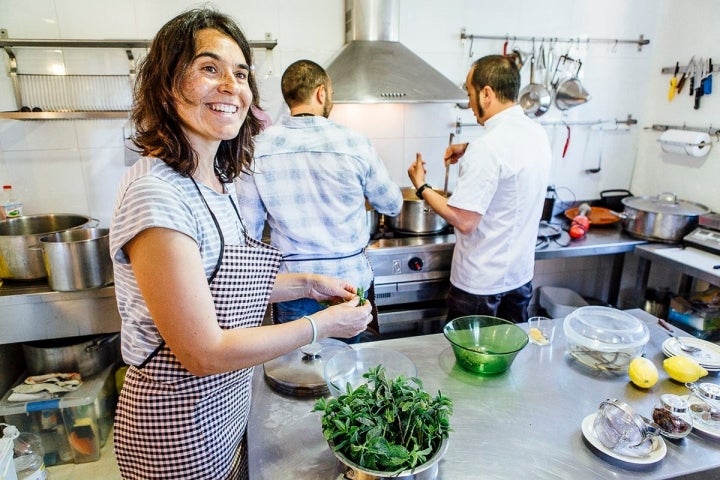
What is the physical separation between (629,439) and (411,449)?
45 cm

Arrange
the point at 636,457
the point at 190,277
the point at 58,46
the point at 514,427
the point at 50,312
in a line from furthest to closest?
the point at 58,46, the point at 50,312, the point at 514,427, the point at 636,457, the point at 190,277

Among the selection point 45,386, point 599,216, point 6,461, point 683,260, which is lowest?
point 45,386

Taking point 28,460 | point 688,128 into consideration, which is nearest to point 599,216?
point 688,128

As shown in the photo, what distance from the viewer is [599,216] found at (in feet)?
9.03

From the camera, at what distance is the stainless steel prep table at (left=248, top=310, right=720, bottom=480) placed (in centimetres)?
91

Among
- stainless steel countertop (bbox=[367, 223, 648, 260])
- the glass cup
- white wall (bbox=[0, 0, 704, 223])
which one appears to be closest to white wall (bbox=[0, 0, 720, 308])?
white wall (bbox=[0, 0, 704, 223])

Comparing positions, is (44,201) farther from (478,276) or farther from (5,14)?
(478,276)

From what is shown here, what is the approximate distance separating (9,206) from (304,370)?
1.82 metres

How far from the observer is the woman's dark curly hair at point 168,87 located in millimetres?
864

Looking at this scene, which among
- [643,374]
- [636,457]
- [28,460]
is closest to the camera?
[636,457]

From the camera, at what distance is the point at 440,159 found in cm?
275

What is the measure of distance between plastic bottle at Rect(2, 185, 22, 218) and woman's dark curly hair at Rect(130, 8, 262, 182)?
1.70 m

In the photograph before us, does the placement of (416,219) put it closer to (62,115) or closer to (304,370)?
(304,370)

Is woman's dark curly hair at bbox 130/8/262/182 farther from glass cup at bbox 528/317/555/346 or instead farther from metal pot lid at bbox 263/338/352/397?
glass cup at bbox 528/317/555/346
